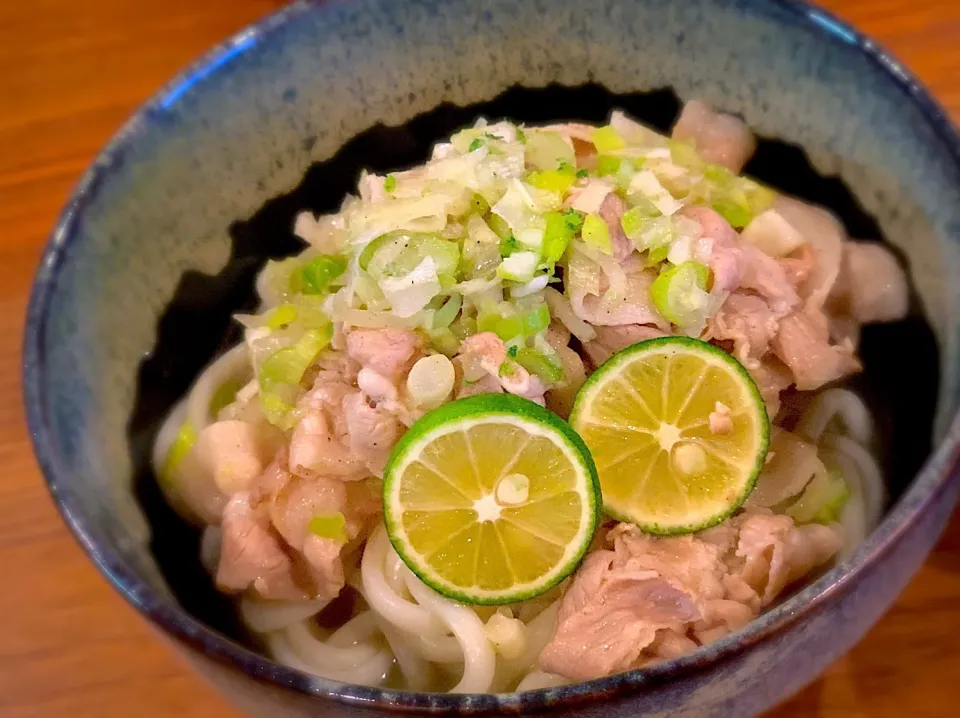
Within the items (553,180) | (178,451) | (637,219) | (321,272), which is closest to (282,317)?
(321,272)

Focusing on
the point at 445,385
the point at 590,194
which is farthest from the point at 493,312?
the point at 590,194

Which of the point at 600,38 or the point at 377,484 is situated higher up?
the point at 600,38

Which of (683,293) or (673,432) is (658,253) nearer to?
(683,293)

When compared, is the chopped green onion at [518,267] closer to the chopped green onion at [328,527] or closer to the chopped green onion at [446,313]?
the chopped green onion at [446,313]

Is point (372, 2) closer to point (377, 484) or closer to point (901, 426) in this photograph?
point (377, 484)

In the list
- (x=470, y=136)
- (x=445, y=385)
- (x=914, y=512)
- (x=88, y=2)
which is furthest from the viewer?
(x=88, y=2)

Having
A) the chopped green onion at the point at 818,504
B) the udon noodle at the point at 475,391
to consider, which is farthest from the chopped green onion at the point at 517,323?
the chopped green onion at the point at 818,504
